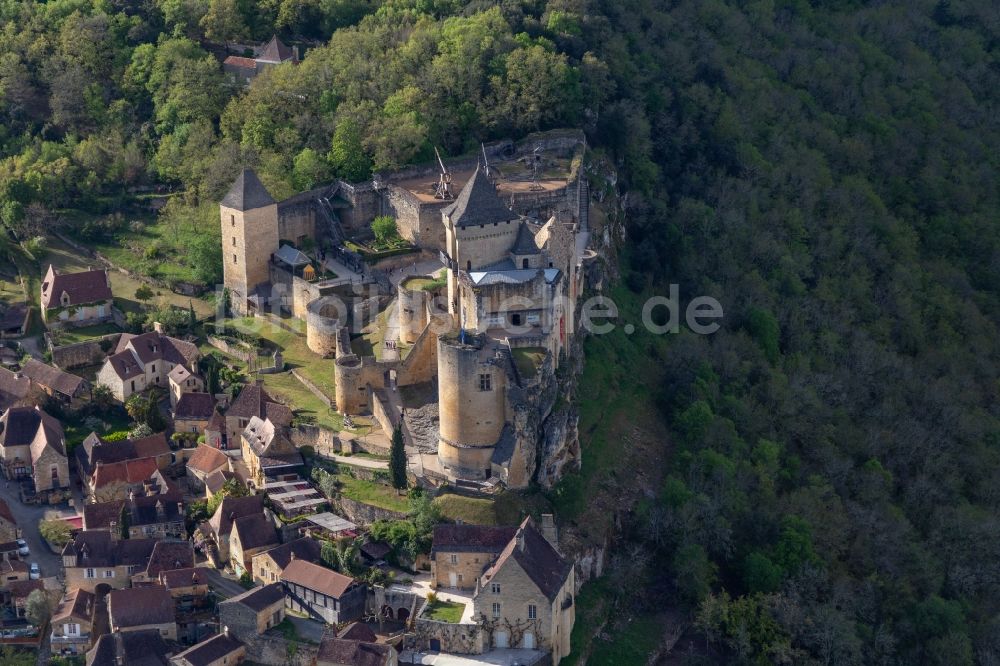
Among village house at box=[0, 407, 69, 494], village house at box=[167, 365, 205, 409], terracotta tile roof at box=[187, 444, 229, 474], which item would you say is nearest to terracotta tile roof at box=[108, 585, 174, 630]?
terracotta tile roof at box=[187, 444, 229, 474]

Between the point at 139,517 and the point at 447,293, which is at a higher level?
the point at 447,293

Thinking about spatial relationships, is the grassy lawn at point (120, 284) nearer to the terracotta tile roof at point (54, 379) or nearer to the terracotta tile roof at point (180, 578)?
the terracotta tile roof at point (54, 379)

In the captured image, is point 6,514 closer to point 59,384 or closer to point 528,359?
point 59,384

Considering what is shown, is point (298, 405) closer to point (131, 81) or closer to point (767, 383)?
point (767, 383)

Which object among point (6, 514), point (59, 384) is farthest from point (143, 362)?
point (6, 514)

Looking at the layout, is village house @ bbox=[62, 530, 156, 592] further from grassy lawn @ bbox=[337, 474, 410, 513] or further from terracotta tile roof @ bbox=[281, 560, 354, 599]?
grassy lawn @ bbox=[337, 474, 410, 513]

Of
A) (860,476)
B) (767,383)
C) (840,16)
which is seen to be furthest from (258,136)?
(840,16)
